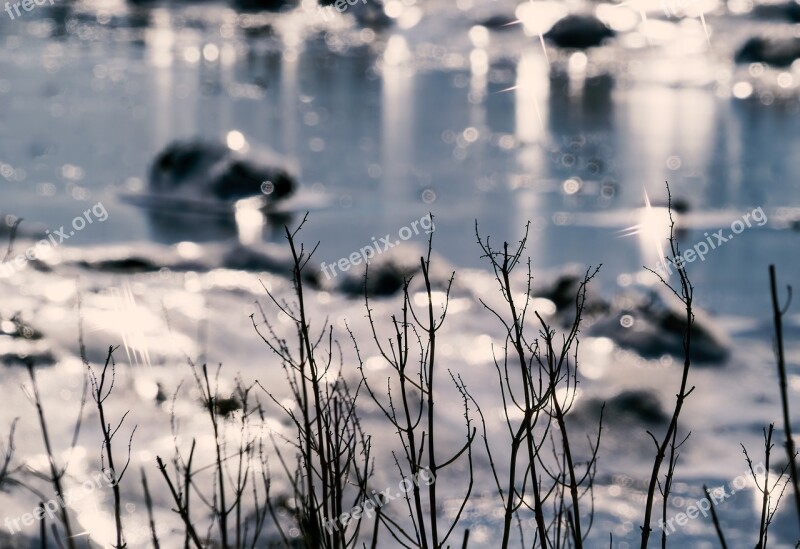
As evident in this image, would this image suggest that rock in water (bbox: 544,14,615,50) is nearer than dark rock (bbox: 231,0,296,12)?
Yes

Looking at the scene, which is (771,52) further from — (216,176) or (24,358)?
(24,358)

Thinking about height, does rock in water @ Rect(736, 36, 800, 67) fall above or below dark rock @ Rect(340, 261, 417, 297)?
above

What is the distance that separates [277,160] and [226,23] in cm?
4217

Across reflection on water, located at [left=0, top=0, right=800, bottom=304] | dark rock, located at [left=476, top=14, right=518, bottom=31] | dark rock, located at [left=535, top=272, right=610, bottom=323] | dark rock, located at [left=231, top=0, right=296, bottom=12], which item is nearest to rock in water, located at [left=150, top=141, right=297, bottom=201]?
reflection on water, located at [left=0, top=0, right=800, bottom=304]

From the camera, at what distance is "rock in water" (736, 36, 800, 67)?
135 feet

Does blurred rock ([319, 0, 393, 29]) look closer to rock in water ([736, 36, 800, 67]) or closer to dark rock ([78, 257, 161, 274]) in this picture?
rock in water ([736, 36, 800, 67])

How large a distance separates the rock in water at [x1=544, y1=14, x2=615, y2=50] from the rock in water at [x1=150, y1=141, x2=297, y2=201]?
35.5 meters

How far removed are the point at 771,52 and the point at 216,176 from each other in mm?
32000

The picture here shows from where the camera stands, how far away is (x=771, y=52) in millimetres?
41406

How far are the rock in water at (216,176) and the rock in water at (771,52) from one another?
30757 millimetres

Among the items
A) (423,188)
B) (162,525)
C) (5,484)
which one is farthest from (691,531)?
(423,188)

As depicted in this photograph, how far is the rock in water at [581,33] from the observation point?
49.7 metres

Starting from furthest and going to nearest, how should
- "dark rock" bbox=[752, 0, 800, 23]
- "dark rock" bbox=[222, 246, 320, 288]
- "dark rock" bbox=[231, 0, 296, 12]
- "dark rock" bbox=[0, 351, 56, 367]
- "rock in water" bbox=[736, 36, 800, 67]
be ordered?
"dark rock" bbox=[231, 0, 296, 12] → "dark rock" bbox=[752, 0, 800, 23] → "rock in water" bbox=[736, 36, 800, 67] → "dark rock" bbox=[222, 246, 320, 288] → "dark rock" bbox=[0, 351, 56, 367]

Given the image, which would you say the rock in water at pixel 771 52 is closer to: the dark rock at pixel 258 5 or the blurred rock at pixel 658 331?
the dark rock at pixel 258 5
